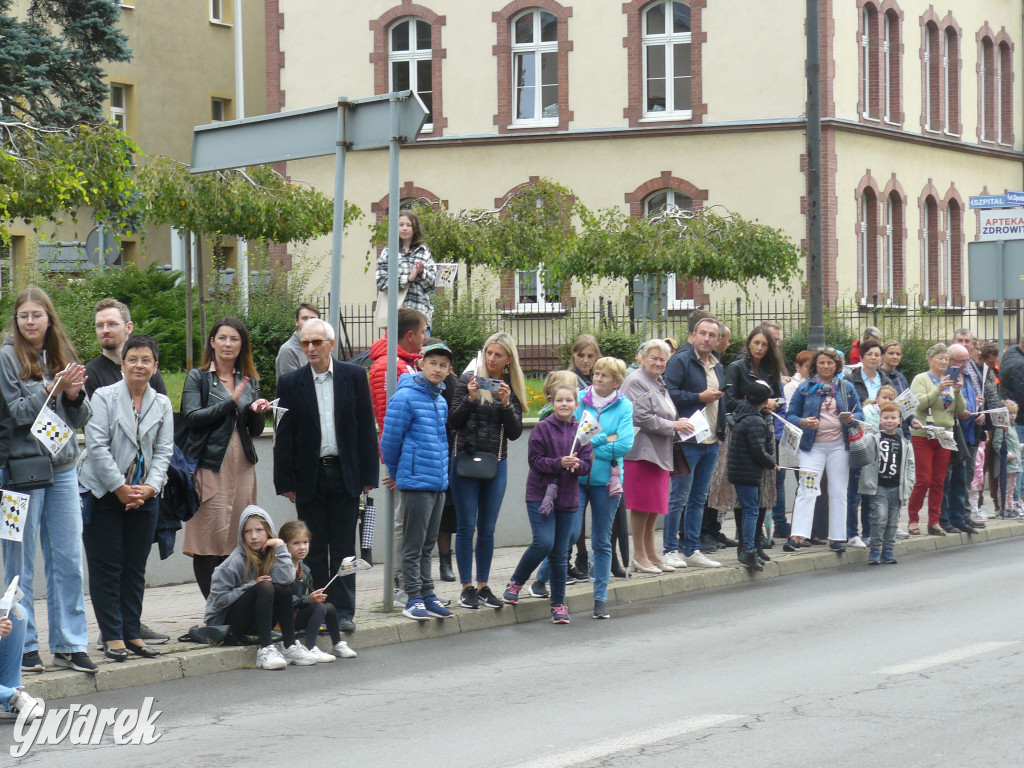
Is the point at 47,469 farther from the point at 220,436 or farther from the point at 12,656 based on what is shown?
the point at 220,436

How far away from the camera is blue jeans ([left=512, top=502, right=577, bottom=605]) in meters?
11.1

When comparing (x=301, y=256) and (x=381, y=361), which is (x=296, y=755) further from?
(x=301, y=256)

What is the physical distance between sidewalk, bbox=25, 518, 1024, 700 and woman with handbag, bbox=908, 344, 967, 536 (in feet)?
1.63

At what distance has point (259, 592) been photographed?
9266 mm

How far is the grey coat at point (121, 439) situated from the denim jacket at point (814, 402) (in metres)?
6.82

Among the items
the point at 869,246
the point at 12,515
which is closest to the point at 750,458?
the point at 12,515

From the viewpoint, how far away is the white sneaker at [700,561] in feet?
44.8

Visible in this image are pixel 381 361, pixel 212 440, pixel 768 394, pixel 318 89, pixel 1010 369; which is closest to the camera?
pixel 212 440

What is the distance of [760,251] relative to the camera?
1087 inches

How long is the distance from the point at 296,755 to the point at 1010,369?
1281 centimetres

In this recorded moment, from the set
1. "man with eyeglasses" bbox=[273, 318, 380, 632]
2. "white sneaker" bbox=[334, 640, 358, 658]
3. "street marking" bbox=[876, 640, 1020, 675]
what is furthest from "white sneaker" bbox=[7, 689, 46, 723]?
"street marking" bbox=[876, 640, 1020, 675]

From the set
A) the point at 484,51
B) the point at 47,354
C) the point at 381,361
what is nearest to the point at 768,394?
the point at 381,361

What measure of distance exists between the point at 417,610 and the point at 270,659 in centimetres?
160

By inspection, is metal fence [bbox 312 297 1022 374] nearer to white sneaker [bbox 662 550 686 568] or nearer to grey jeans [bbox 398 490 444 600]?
white sneaker [bbox 662 550 686 568]
